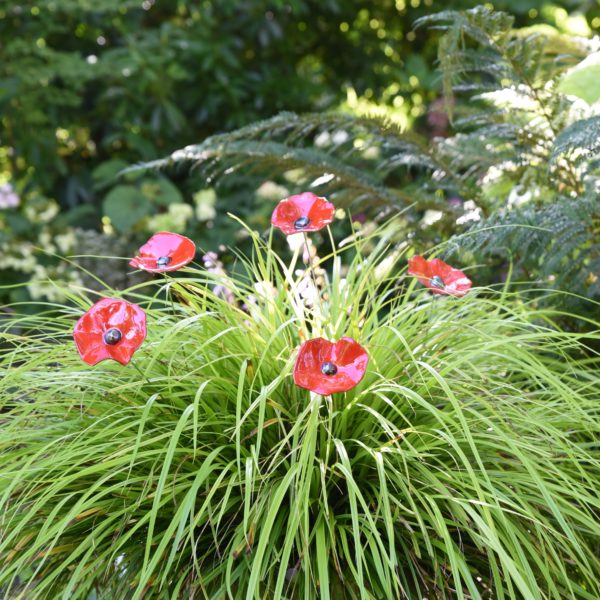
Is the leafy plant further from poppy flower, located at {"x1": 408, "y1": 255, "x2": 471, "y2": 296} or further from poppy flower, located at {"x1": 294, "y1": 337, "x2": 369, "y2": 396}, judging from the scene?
poppy flower, located at {"x1": 294, "y1": 337, "x2": 369, "y2": 396}

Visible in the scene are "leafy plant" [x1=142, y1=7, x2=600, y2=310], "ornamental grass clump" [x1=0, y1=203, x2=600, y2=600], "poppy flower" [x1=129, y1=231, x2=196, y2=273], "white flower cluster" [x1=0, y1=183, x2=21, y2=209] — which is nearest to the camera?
"ornamental grass clump" [x1=0, y1=203, x2=600, y2=600]

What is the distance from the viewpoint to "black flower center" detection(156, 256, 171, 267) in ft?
5.34

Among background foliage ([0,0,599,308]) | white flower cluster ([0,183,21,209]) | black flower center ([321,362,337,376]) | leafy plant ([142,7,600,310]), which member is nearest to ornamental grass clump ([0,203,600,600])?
black flower center ([321,362,337,376])

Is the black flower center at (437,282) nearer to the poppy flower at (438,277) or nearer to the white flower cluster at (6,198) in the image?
the poppy flower at (438,277)

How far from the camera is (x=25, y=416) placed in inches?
61.6

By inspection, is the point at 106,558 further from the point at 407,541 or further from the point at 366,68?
the point at 366,68

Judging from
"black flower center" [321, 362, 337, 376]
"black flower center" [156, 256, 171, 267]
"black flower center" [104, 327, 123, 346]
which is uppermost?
"black flower center" [156, 256, 171, 267]

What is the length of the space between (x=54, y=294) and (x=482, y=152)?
6.56 ft

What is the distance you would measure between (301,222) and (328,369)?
40cm

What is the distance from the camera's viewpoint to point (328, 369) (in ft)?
4.52

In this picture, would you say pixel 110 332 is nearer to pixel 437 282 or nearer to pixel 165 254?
pixel 165 254

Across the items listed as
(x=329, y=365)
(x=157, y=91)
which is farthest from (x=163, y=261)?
(x=157, y=91)

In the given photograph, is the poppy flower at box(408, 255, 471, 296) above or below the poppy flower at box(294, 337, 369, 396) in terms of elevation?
above

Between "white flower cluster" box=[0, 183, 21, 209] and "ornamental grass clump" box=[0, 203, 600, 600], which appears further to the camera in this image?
"white flower cluster" box=[0, 183, 21, 209]
